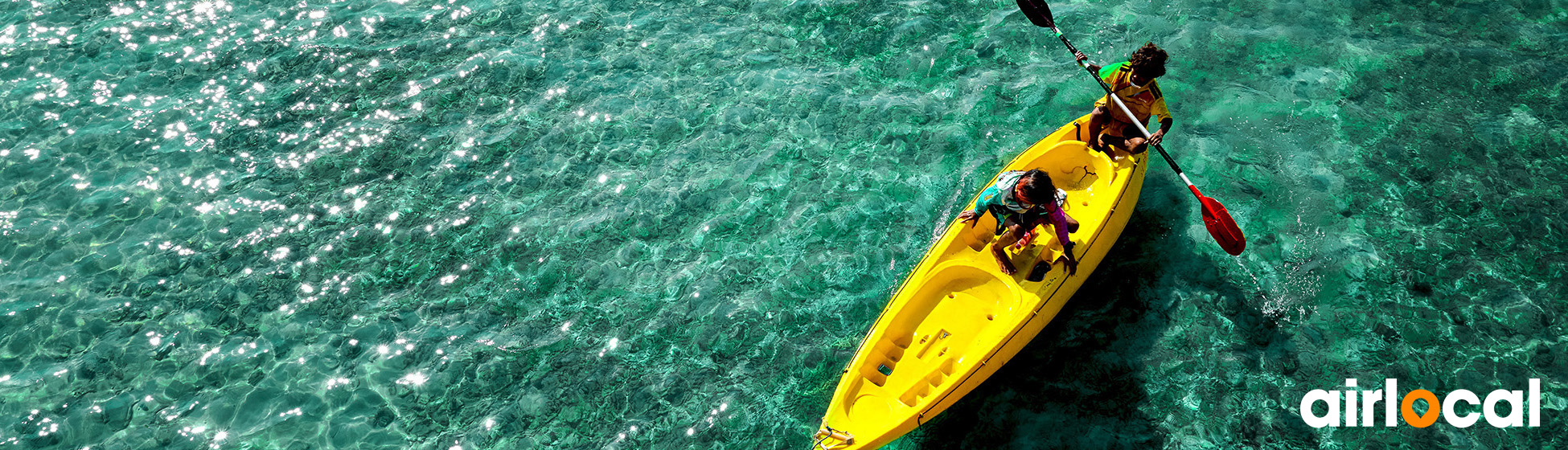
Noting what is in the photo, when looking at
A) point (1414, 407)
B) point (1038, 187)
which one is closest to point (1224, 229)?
point (1038, 187)

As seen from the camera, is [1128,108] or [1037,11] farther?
[1037,11]

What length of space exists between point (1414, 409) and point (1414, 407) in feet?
0.05

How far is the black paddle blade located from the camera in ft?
37.0

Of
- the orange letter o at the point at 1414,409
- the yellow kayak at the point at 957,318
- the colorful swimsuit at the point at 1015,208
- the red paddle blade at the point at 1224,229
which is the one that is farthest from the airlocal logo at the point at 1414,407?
the colorful swimsuit at the point at 1015,208

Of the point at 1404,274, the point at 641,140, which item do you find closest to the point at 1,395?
the point at 641,140

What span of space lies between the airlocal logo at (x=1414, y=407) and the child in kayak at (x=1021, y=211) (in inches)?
106

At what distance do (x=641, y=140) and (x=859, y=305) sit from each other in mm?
3855

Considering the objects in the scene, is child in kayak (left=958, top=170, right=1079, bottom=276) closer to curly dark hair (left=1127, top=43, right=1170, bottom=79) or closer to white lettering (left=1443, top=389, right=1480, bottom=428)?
curly dark hair (left=1127, top=43, right=1170, bottom=79)

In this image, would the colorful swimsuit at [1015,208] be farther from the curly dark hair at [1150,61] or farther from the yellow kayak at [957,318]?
the curly dark hair at [1150,61]

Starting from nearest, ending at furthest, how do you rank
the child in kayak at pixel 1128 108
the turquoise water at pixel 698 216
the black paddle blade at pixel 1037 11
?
the turquoise water at pixel 698 216, the child in kayak at pixel 1128 108, the black paddle blade at pixel 1037 11

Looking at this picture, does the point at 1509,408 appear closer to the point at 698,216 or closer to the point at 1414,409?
the point at 1414,409

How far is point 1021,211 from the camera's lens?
7910 millimetres

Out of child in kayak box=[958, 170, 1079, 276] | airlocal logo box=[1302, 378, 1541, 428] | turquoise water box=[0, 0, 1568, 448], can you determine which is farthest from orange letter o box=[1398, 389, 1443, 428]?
child in kayak box=[958, 170, 1079, 276]

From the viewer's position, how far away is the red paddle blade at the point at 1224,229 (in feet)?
27.2
